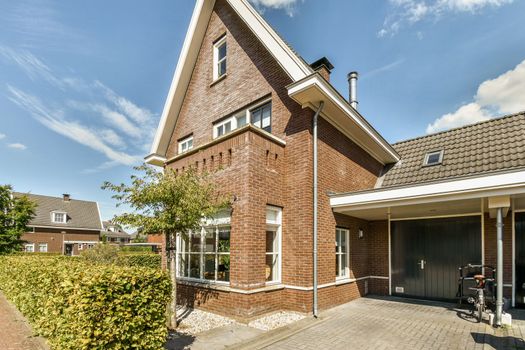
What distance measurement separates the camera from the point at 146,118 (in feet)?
61.8

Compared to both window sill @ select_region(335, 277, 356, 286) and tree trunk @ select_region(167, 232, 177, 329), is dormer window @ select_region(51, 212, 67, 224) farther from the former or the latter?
window sill @ select_region(335, 277, 356, 286)

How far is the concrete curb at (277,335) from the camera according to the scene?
5.38m

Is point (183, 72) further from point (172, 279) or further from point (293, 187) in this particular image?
point (172, 279)

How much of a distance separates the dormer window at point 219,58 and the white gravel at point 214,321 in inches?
335

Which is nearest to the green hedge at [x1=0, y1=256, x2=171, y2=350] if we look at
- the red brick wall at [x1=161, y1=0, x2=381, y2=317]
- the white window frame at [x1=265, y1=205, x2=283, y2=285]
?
the red brick wall at [x1=161, y1=0, x2=381, y2=317]

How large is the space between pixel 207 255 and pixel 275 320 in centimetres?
277

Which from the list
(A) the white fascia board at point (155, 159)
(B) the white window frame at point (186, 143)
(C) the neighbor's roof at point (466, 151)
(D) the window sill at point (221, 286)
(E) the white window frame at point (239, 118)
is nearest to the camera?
(D) the window sill at point (221, 286)

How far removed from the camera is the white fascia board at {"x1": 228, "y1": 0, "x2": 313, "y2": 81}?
8133mm

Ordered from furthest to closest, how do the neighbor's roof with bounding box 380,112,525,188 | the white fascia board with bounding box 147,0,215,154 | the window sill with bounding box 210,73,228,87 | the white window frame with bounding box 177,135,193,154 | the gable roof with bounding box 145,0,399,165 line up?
the white window frame with bounding box 177,135,193,154
the white fascia board with bounding box 147,0,215,154
the window sill with bounding box 210,73,228,87
the neighbor's roof with bounding box 380,112,525,188
the gable roof with bounding box 145,0,399,165

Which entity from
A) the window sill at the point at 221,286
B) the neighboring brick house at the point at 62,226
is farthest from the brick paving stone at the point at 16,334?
the neighboring brick house at the point at 62,226

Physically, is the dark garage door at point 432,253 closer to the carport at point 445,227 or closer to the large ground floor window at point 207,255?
the carport at point 445,227

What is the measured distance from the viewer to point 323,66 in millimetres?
9250

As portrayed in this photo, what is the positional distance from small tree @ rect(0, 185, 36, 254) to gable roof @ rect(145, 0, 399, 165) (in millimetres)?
14385

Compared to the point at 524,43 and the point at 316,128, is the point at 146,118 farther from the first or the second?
the point at 524,43
